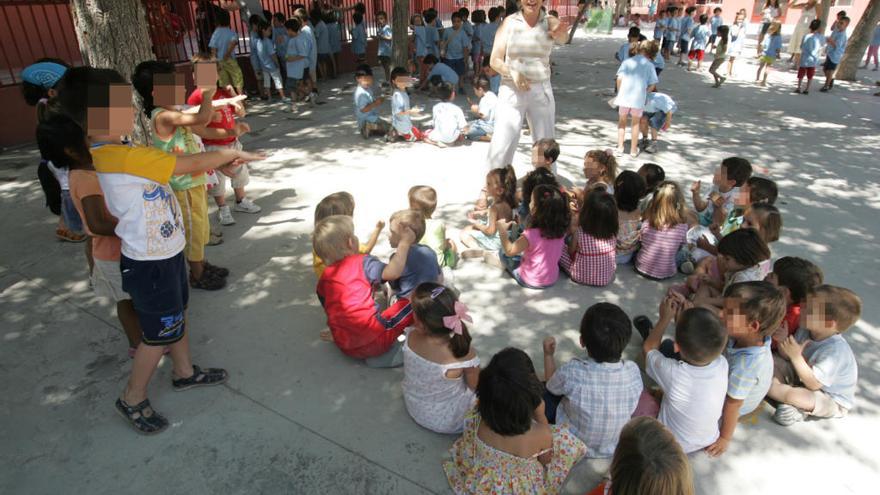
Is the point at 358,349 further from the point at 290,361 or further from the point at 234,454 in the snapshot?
the point at 234,454

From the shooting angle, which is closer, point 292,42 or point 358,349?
point 358,349

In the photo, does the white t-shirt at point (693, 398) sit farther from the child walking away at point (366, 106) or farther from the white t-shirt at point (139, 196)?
the child walking away at point (366, 106)

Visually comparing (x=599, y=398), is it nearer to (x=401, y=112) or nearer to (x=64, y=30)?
(x=401, y=112)

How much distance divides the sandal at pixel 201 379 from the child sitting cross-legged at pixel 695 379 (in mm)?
2339

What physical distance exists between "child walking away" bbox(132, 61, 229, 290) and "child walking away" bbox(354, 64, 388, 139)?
3.84 m

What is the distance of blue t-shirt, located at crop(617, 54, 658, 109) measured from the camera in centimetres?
649

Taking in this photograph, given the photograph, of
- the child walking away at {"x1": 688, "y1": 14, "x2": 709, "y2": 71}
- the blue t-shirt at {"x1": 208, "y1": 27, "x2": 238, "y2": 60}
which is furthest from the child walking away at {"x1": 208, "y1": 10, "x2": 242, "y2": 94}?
the child walking away at {"x1": 688, "y1": 14, "x2": 709, "y2": 71}

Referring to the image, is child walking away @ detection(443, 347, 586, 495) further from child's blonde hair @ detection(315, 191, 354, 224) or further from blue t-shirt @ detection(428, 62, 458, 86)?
blue t-shirt @ detection(428, 62, 458, 86)

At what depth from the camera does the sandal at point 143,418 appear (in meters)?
2.64

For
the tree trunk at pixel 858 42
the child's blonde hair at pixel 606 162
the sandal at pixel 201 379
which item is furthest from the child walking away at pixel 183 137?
the tree trunk at pixel 858 42

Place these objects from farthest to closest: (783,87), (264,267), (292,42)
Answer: (783,87) → (292,42) → (264,267)

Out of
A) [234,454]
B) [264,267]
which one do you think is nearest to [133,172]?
[234,454]

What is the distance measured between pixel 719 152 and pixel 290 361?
640 centimetres

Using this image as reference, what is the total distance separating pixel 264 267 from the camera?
166 inches
